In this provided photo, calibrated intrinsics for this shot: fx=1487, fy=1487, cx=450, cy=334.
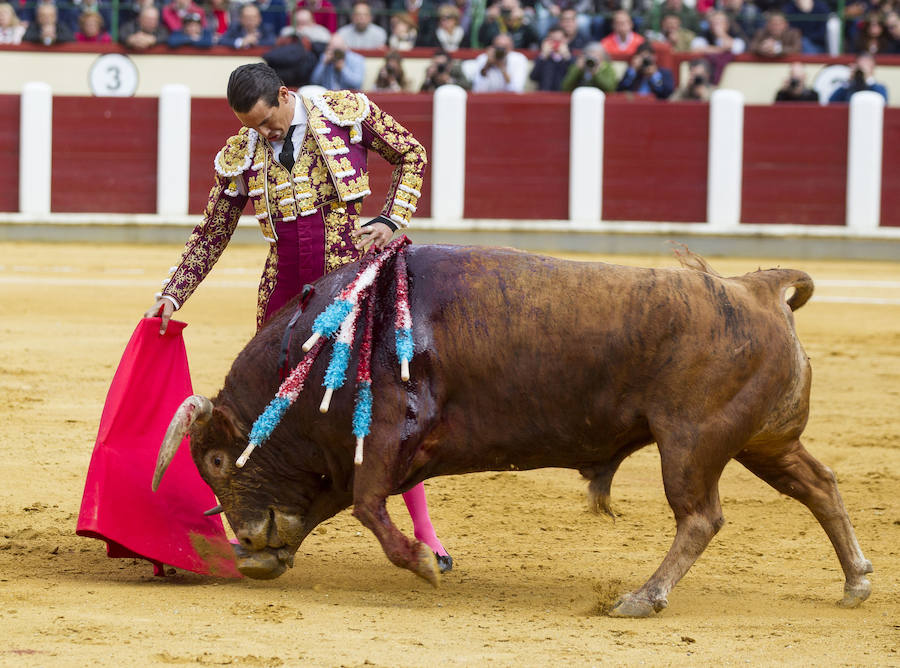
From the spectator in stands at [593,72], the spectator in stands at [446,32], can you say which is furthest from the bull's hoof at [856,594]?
the spectator in stands at [446,32]

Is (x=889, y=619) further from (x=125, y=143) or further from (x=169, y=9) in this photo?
(x=169, y=9)

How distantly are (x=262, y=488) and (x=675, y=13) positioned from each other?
1010cm

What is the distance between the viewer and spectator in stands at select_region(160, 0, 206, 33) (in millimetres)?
13070

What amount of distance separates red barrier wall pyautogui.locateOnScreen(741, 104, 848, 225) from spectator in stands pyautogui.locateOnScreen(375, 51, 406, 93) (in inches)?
112

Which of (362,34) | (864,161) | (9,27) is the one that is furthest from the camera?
(9,27)

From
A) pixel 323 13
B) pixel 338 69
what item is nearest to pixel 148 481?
pixel 338 69

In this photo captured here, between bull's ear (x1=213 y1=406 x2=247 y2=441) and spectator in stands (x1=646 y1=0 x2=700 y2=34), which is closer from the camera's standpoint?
bull's ear (x1=213 y1=406 x2=247 y2=441)

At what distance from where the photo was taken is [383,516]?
337 centimetres

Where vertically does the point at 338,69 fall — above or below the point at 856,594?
above

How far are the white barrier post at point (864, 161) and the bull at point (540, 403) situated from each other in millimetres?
8891

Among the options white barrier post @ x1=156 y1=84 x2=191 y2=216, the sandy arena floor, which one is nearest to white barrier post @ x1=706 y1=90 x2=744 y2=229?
white barrier post @ x1=156 y1=84 x2=191 y2=216

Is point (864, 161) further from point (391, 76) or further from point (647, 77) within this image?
point (391, 76)

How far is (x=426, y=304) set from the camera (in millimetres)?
3484

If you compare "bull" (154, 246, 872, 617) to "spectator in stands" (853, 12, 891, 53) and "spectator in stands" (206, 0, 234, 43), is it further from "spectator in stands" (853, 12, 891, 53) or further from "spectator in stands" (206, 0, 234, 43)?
"spectator in stands" (206, 0, 234, 43)
